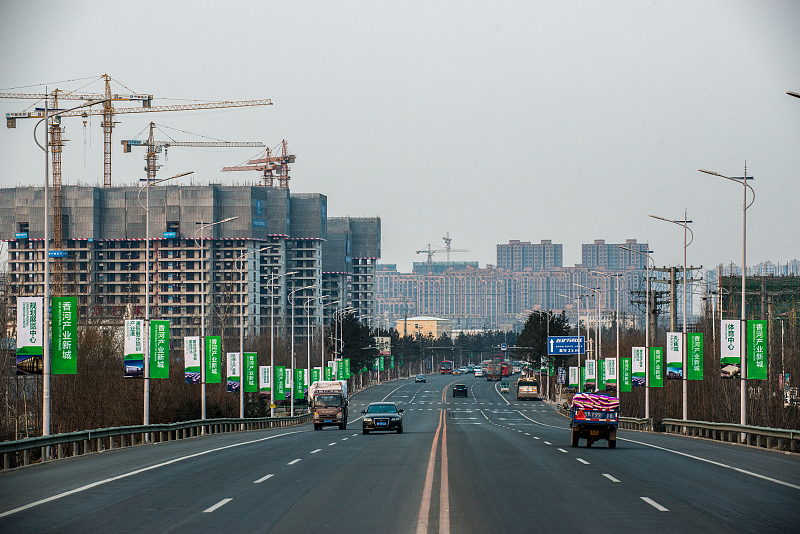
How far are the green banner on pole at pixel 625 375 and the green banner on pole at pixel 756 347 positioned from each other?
30.8 metres

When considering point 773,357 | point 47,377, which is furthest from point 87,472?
point 773,357

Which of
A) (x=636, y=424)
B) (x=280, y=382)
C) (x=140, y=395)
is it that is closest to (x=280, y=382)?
(x=280, y=382)

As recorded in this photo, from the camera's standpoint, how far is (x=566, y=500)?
17.8 m

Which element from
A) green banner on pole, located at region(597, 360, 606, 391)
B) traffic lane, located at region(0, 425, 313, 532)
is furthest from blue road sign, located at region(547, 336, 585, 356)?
traffic lane, located at region(0, 425, 313, 532)

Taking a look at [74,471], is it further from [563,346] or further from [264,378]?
[563,346]

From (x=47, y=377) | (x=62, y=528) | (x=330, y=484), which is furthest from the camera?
(x=47, y=377)

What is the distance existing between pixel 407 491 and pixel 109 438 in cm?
2211

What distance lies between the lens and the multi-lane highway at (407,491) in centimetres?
1488

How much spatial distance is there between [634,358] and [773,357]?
969cm

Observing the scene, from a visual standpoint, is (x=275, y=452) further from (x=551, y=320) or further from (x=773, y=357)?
(x=551, y=320)

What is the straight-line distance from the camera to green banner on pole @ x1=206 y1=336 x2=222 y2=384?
5156 cm

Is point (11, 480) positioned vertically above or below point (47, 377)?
below

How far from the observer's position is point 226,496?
727 inches

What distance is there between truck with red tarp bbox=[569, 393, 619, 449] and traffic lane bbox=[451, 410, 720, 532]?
5.90 meters
